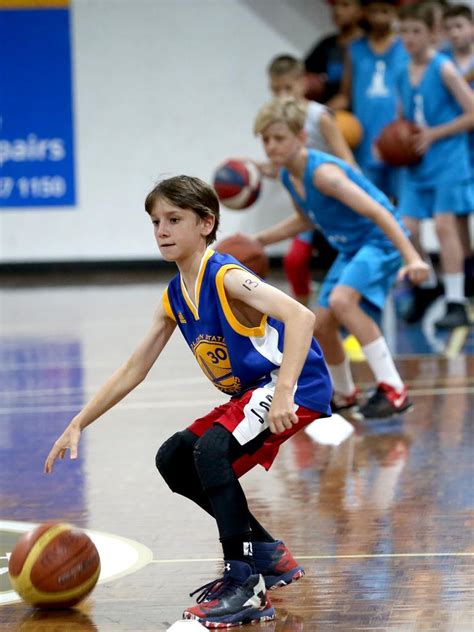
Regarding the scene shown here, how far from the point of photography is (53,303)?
34.4 feet

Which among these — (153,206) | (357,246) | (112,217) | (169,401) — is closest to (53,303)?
(112,217)

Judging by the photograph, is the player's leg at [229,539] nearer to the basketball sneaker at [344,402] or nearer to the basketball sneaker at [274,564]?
the basketball sneaker at [274,564]

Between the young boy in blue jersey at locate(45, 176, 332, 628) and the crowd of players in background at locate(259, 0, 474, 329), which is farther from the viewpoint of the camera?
the crowd of players in background at locate(259, 0, 474, 329)

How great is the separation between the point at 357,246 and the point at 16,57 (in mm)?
7819

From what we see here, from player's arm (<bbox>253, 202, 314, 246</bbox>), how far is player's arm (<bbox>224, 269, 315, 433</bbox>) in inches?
95.9

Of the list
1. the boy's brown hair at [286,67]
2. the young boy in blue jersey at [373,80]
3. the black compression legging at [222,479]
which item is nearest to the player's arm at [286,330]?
the black compression legging at [222,479]

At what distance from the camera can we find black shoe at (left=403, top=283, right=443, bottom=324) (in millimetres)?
9023

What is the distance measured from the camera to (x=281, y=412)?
3.09 m

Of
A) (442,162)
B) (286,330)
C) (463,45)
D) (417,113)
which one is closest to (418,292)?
(442,162)

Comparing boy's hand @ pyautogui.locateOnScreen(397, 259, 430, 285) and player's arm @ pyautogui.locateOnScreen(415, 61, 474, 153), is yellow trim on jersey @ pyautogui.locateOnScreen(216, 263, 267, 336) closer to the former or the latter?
boy's hand @ pyautogui.locateOnScreen(397, 259, 430, 285)

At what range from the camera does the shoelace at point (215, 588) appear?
10.2 ft

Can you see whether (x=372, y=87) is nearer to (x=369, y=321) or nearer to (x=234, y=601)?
(x=369, y=321)

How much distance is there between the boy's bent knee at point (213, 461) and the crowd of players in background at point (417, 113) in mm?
3800

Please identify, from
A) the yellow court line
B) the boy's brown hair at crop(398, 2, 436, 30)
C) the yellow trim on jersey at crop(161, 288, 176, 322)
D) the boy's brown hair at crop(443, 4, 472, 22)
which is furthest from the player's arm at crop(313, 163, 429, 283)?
the boy's brown hair at crop(443, 4, 472, 22)
